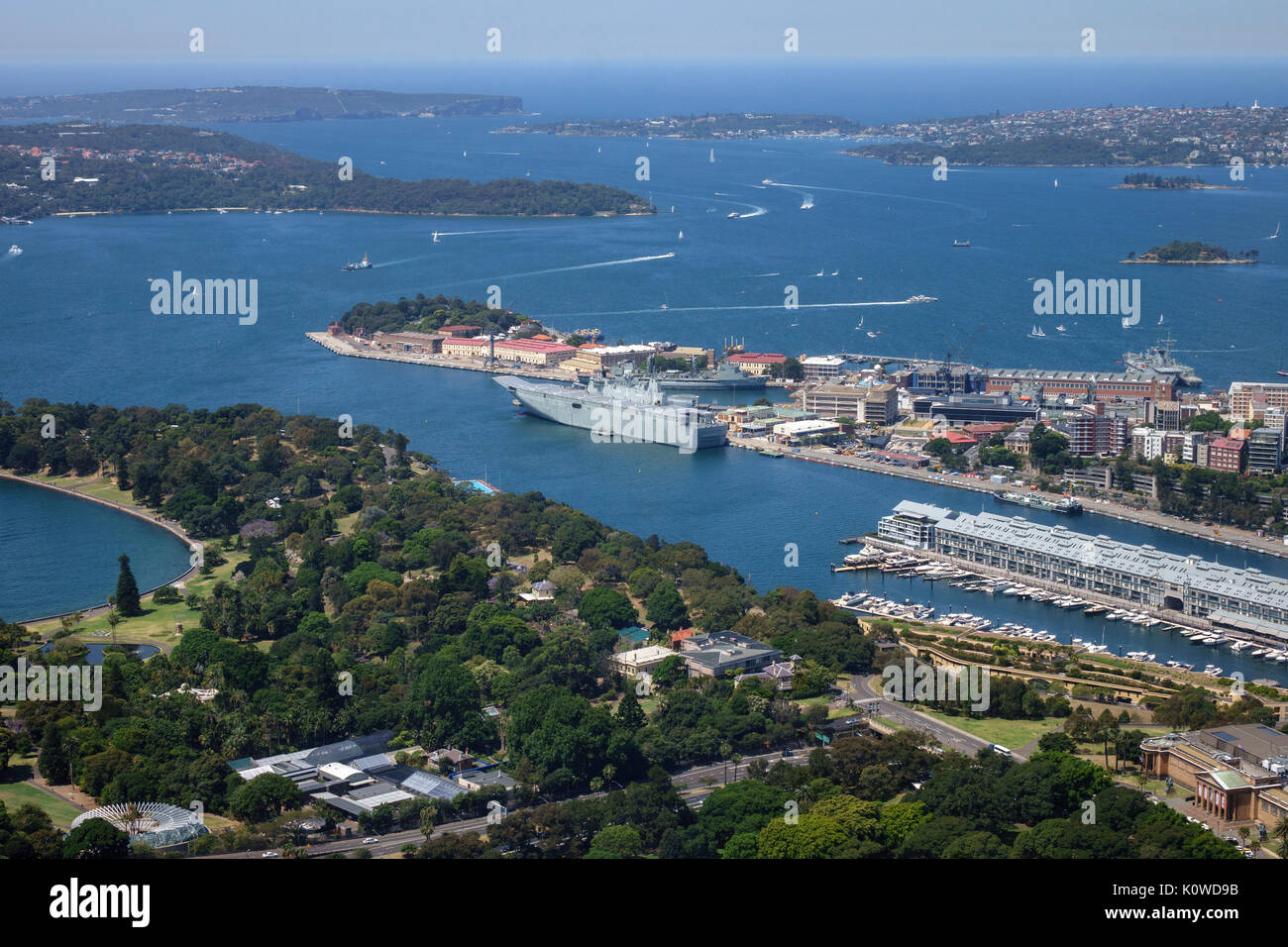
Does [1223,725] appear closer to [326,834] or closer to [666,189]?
[326,834]

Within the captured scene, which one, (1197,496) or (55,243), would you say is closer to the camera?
(1197,496)

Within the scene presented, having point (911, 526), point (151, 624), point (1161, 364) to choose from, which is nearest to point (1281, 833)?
point (911, 526)

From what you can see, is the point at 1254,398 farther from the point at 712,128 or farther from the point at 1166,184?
the point at 712,128

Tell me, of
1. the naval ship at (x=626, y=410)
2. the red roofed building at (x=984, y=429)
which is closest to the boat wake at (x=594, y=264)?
→ the naval ship at (x=626, y=410)
